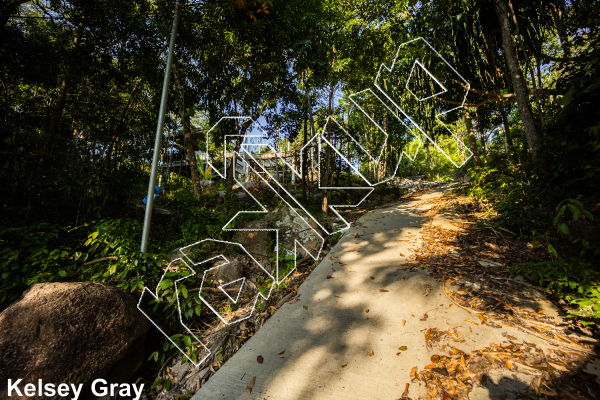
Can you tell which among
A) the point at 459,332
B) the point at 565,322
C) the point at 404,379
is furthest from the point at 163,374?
the point at 565,322

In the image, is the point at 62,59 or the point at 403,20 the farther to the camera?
the point at 403,20

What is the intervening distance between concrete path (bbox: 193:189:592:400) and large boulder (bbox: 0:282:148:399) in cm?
91

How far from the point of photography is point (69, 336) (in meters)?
1.78

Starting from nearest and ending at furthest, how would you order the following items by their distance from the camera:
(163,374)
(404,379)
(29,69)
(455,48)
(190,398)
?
1. (404,379)
2. (190,398)
3. (163,374)
4. (455,48)
5. (29,69)

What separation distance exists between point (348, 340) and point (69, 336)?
2246 millimetres

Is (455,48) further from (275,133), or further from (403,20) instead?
(275,133)

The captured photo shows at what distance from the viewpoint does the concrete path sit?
4.85 ft

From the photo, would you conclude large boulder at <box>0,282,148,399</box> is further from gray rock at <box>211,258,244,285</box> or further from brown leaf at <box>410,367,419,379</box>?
brown leaf at <box>410,367,419,379</box>

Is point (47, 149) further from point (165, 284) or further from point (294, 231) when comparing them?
point (294, 231)

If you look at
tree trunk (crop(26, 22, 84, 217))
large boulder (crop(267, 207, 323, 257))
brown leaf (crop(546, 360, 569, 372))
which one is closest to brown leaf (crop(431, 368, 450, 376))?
brown leaf (crop(546, 360, 569, 372))

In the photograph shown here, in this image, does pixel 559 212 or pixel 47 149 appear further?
pixel 47 149

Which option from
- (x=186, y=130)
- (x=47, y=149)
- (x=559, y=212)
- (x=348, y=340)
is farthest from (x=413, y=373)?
(x=47, y=149)

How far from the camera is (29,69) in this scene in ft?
12.8

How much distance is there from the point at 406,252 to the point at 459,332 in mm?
1483
